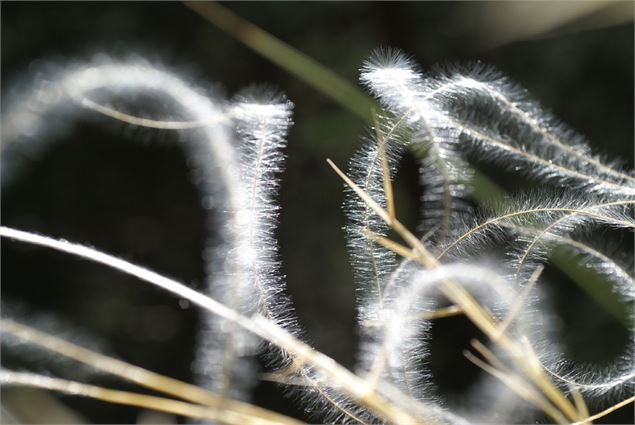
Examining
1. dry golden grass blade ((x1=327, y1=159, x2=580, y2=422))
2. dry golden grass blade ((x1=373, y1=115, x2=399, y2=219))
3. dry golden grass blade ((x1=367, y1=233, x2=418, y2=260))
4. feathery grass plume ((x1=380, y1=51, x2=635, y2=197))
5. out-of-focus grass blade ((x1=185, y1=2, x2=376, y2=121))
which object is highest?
out-of-focus grass blade ((x1=185, y1=2, x2=376, y2=121))

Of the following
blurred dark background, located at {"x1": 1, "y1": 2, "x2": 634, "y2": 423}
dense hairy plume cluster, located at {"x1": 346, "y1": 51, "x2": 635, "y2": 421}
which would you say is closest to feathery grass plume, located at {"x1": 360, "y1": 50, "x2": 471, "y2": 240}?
dense hairy plume cluster, located at {"x1": 346, "y1": 51, "x2": 635, "y2": 421}

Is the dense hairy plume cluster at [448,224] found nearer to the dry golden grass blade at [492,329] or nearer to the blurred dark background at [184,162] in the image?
the dry golden grass blade at [492,329]

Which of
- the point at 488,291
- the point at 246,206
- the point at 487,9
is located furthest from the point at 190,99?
the point at 487,9

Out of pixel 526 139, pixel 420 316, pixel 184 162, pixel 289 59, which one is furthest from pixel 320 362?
pixel 184 162

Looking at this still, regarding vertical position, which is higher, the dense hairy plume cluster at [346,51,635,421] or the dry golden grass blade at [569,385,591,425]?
the dense hairy plume cluster at [346,51,635,421]

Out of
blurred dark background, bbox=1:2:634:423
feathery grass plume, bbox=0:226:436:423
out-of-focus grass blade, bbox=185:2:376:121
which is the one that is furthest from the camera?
blurred dark background, bbox=1:2:634:423

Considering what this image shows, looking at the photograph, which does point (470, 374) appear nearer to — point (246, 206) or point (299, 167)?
point (299, 167)

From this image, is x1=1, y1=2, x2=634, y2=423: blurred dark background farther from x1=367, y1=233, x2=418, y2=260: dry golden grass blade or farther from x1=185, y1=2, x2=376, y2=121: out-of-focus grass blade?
x1=367, y1=233, x2=418, y2=260: dry golden grass blade
